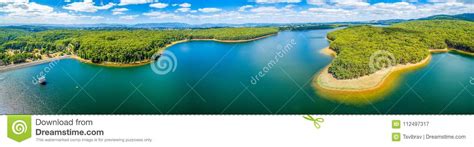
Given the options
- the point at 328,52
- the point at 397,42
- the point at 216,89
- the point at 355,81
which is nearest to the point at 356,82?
the point at 355,81

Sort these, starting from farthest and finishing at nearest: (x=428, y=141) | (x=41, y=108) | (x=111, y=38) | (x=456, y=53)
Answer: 1. (x=111, y=38)
2. (x=456, y=53)
3. (x=41, y=108)
4. (x=428, y=141)

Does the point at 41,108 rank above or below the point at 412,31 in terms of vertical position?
below

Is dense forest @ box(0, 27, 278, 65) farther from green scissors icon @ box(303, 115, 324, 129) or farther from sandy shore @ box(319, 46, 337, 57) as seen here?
green scissors icon @ box(303, 115, 324, 129)

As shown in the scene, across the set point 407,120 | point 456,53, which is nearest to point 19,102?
point 407,120

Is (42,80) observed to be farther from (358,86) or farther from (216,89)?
(358,86)

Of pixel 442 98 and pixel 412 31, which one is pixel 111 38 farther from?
pixel 412 31

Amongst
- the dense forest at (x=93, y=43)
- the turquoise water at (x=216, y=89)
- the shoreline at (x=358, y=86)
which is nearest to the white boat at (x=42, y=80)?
the turquoise water at (x=216, y=89)
